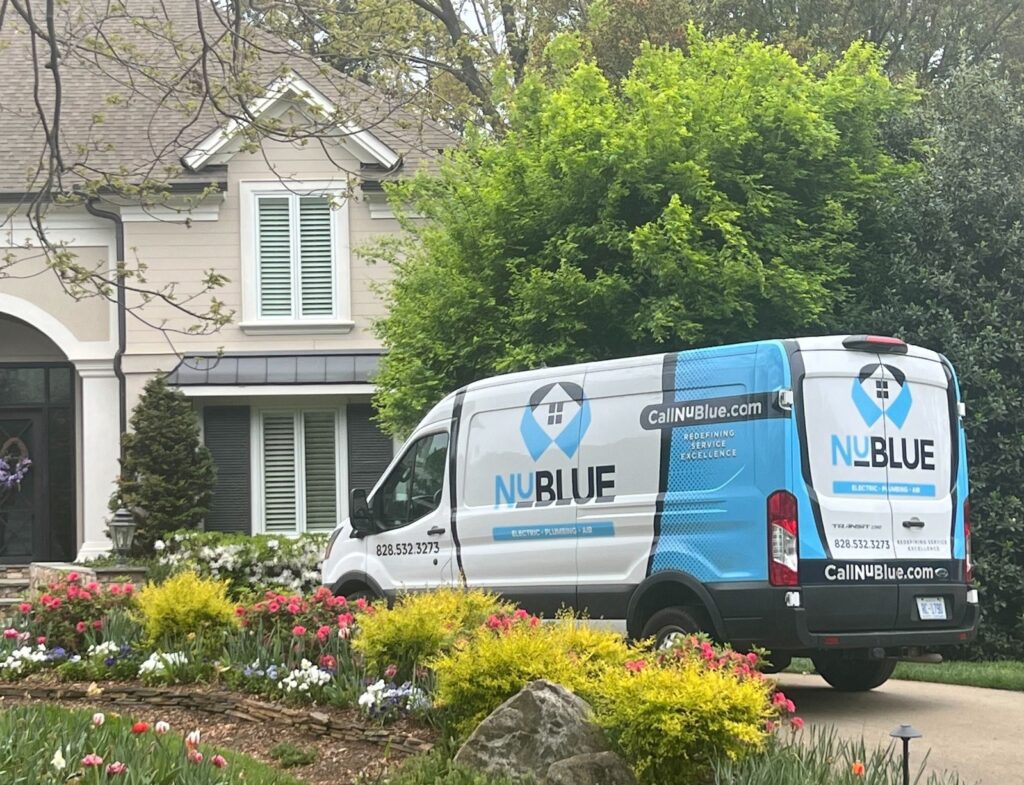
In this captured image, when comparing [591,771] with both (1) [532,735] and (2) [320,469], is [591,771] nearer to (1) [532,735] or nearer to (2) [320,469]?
(1) [532,735]

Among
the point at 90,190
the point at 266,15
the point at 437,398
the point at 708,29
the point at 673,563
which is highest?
the point at 708,29

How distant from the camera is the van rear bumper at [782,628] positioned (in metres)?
8.89

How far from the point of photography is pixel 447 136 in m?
22.3

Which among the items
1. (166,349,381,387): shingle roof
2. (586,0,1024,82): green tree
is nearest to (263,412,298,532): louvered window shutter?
(166,349,381,387): shingle roof

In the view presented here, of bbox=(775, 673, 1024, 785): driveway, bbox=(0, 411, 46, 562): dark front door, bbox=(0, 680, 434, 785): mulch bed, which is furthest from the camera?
bbox=(0, 411, 46, 562): dark front door

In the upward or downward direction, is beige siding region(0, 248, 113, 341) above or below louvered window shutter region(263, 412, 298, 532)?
above

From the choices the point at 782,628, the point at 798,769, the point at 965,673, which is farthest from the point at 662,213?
the point at 798,769

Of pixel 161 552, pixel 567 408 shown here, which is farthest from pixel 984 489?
pixel 161 552

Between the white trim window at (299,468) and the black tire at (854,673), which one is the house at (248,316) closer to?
the white trim window at (299,468)

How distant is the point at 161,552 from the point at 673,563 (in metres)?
10.7

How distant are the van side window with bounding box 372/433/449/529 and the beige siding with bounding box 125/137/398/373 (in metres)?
8.22

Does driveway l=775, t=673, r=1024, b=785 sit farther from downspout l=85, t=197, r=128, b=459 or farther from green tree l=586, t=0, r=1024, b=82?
green tree l=586, t=0, r=1024, b=82

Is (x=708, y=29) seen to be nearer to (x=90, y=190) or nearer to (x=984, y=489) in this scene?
(x=984, y=489)

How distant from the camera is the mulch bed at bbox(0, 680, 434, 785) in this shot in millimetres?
6828
